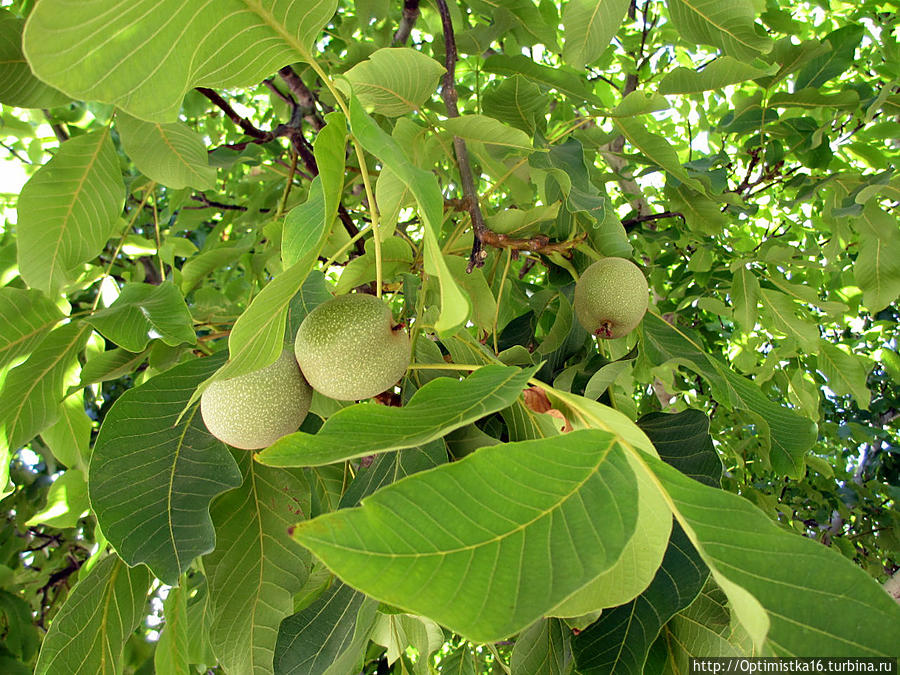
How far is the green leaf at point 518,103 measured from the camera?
113cm

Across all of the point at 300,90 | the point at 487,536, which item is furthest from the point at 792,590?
the point at 300,90

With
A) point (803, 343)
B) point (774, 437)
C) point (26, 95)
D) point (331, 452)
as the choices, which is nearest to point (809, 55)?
point (803, 343)

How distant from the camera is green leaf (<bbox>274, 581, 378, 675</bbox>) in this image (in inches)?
31.3

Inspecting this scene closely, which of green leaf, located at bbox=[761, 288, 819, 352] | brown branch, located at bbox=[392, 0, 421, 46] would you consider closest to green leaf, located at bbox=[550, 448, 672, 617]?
green leaf, located at bbox=[761, 288, 819, 352]

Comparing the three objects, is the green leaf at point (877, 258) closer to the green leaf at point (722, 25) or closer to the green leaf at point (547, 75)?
the green leaf at point (722, 25)

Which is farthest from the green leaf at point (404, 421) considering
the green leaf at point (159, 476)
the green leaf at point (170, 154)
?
the green leaf at point (170, 154)

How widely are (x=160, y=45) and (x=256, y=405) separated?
1.39ft

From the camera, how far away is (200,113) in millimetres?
2049

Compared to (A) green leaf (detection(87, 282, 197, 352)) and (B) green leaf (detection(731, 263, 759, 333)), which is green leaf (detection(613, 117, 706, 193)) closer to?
(B) green leaf (detection(731, 263, 759, 333))

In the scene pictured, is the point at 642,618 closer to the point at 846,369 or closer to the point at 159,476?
the point at 159,476

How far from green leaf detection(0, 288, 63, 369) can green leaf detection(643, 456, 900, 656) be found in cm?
106

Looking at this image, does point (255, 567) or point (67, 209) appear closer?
point (255, 567)

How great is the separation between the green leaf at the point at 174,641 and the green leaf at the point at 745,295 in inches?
59.3

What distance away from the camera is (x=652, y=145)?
112 centimetres
